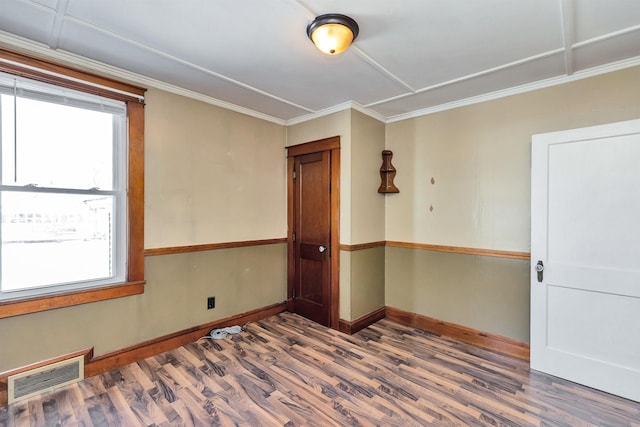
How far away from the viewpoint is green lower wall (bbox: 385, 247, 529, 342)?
2.75 metres

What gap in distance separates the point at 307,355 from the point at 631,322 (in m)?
2.47

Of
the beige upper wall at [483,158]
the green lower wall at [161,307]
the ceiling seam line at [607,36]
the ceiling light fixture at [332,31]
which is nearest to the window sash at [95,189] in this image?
the green lower wall at [161,307]

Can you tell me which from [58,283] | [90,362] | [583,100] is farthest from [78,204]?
[583,100]

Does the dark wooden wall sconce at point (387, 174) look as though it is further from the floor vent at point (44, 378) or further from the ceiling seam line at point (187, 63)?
the floor vent at point (44, 378)

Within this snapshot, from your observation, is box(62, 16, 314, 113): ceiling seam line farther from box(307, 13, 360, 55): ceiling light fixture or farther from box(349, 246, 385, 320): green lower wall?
box(349, 246, 385, 320): green lower wall

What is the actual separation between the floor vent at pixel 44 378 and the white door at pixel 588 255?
3.63m

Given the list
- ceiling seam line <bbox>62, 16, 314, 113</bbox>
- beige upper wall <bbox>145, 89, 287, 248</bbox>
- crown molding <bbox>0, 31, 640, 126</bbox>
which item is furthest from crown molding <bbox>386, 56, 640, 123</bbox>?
beige upper wall <bbox>145, 89, 287, 248</bbox>

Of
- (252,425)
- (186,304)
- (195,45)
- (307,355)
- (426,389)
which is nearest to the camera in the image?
(252,425)

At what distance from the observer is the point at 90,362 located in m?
2.30

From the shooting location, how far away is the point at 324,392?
7.10ft

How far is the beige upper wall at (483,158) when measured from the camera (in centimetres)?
242

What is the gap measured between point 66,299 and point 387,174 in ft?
10.5

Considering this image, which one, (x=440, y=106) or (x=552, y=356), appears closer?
(x=552, y=356)

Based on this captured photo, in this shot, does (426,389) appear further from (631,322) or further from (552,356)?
(631,322)
